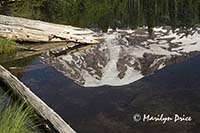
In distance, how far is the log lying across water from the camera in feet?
61.4

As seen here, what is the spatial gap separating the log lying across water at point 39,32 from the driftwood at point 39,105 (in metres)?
8.19

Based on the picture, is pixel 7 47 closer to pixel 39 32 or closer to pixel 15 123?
pixel 39 32

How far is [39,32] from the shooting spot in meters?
19.3

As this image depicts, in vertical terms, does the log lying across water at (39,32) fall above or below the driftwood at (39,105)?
above

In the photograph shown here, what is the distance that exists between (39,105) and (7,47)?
31.8ft

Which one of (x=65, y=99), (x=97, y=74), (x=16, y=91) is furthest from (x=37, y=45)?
(x=16, y=91)

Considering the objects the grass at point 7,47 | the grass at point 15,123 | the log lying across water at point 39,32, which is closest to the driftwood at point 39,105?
the grass at point 15,123

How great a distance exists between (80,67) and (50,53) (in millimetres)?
3190

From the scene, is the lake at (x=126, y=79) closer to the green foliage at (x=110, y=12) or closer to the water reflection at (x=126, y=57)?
the water reflection at (x=126, y=57)

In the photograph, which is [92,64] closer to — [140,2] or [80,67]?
[80,67]

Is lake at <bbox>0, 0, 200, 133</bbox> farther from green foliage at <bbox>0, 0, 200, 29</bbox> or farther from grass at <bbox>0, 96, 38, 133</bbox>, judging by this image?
grass at <bbox>0, 96, 38, 133</bbox>

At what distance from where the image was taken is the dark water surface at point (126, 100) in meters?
9.16

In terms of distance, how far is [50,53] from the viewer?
1741cm

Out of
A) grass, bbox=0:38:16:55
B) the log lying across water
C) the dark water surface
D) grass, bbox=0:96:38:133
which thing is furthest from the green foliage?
grass, bbox=0:96:38:133
